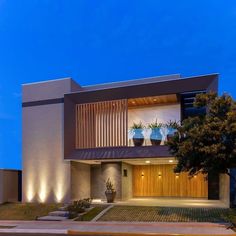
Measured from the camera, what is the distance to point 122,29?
165 meters

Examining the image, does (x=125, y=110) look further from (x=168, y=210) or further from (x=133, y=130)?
(x=168, y=210)

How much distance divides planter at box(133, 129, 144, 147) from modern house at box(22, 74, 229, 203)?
0.17m

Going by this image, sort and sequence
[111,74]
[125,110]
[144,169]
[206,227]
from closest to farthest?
[206,227]
[125,110]
[144,169]
[111,74]

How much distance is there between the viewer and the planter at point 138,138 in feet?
67.5

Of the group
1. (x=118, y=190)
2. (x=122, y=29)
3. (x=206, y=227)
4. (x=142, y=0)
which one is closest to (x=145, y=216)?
(x=206, y=227)

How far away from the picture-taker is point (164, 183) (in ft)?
79.4

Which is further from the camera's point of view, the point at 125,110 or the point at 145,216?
the point at 125,110

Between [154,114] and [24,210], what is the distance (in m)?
10.1

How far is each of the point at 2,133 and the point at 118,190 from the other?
166 m

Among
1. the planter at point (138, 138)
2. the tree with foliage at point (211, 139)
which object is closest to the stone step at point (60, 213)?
the planter at point (138, 138)

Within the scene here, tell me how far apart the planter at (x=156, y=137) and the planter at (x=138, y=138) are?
62 centimetres

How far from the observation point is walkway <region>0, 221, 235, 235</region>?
13438 millimetres

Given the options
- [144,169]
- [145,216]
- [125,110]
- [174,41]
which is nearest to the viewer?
[145,216]

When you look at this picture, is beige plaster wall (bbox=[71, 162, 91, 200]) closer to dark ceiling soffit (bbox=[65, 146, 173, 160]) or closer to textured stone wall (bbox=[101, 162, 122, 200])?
dark ceiling soffit (bbox=[65, 146, 173, 160])
